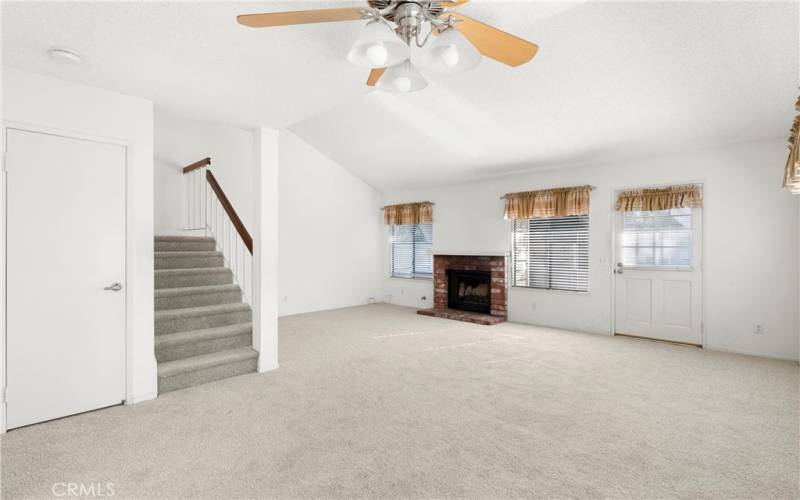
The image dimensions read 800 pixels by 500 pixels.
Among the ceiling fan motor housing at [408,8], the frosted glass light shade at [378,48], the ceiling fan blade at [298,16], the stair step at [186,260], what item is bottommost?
the stair step at [186,260]

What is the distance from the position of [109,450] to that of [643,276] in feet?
18.7

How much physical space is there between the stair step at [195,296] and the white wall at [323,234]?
2495mm

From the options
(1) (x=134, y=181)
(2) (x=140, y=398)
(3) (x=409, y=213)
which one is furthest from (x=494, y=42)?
(3) (x=409, y=213)

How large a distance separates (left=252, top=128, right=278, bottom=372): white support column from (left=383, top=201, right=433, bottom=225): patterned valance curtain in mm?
4074

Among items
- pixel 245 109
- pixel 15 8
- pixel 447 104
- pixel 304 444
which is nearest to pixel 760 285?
pixel 447 104

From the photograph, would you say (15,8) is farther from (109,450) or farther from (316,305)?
(316,305)

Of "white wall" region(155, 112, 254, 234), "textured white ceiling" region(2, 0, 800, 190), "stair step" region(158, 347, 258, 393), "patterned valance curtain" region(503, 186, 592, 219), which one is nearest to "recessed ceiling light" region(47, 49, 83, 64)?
"textured white ceiling" region(2, 0, 800, 190)

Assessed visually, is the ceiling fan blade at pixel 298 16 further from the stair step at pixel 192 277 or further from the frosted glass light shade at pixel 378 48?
the stair step at pixel 192 277

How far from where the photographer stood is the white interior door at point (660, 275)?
4.93 meters

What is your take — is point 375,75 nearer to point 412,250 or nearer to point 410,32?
point 410,32

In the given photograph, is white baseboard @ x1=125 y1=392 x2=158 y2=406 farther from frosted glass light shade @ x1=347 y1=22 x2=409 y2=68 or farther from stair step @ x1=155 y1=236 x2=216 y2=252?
frosted glass light shade @ x1=347 y1=22 x2=409 y2=68

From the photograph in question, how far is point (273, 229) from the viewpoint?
3945 mm

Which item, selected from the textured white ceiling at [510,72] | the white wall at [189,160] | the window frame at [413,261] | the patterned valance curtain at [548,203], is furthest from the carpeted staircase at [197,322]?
the patterned valance curtain at [548,203]

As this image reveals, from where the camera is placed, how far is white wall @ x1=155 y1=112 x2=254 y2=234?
5.68m
